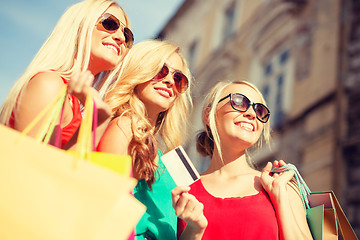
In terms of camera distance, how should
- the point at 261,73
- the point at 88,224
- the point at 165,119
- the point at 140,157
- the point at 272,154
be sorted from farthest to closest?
the point at 261,73 < the point at 272,154 < the point at 165,119 < the point at 140,157 < the point at 88,224

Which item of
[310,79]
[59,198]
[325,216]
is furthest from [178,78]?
[310,79]

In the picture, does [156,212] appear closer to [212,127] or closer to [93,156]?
[212,127]

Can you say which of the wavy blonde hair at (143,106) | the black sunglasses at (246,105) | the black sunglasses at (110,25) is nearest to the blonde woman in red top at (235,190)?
the black sunglasses at (246,105)

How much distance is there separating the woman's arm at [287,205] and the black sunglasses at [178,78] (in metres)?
0.72

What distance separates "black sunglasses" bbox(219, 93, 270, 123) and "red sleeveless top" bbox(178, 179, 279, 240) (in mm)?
518

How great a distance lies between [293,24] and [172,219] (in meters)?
8.41

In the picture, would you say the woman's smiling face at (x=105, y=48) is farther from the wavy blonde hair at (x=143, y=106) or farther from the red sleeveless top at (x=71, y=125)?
the red sleeveless top at (x=71, y=125)

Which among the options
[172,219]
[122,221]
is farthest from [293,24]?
[122,221]

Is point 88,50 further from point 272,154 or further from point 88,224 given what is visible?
point 272,154

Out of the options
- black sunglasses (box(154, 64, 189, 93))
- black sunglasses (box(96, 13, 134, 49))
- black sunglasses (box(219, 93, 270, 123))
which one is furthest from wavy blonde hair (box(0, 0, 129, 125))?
black sunglasses (box(219, 93, 270, 123))

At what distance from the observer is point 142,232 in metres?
2.13

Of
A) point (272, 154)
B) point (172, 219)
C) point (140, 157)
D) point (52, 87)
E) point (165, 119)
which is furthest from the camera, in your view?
point (272, 154)

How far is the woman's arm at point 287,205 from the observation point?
2.07 meters

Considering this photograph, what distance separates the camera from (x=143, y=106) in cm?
238
